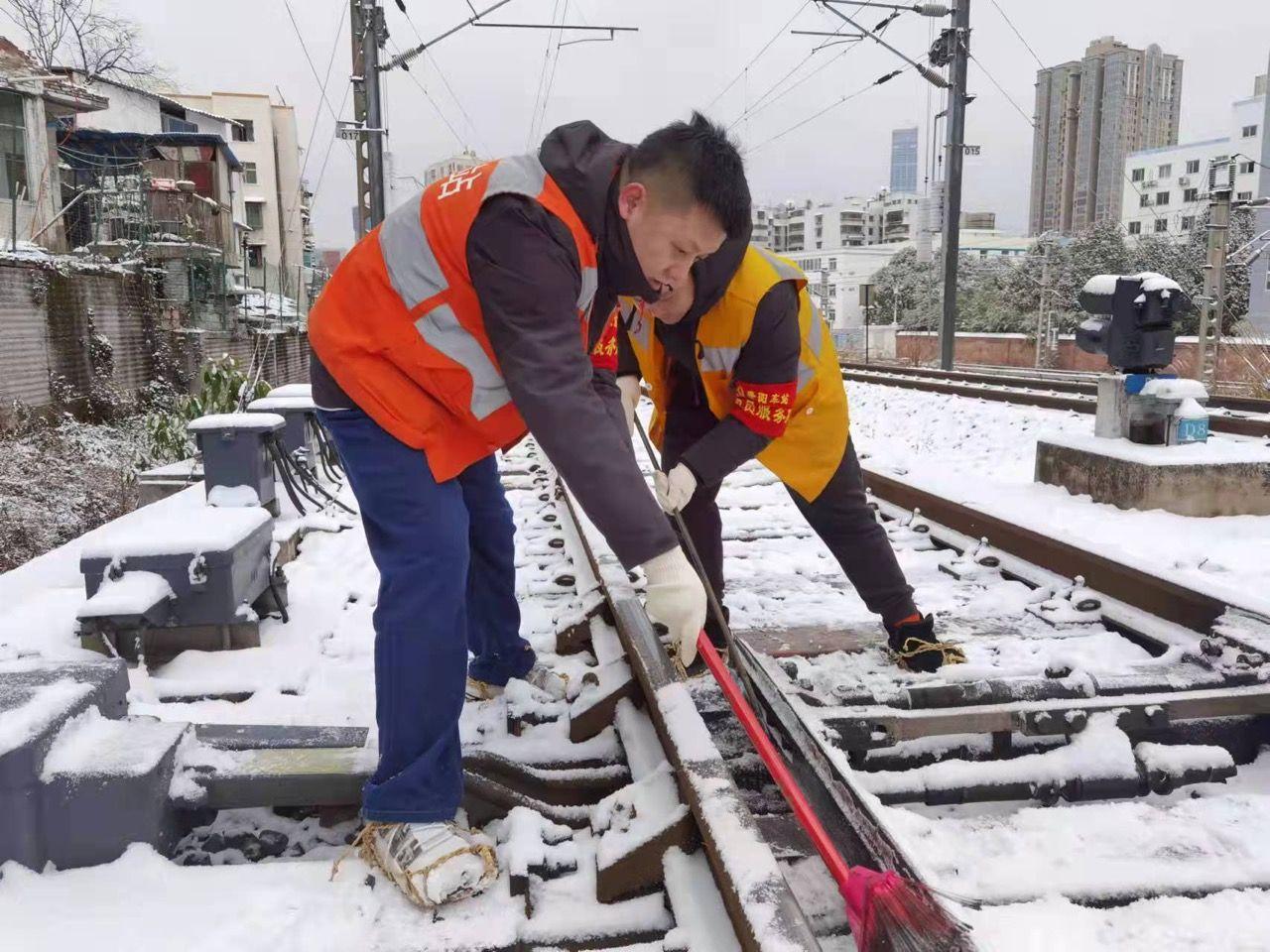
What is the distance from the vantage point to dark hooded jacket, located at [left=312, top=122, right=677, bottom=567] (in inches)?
68.0

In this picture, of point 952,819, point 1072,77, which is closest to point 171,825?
point 952,819

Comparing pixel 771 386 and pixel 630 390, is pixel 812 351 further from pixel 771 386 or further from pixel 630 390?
pixel 630 390

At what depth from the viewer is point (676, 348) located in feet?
9.41

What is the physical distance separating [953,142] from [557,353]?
52.5 feet

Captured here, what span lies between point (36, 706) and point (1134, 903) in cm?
210

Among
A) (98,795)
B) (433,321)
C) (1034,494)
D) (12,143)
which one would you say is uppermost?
(12,143)

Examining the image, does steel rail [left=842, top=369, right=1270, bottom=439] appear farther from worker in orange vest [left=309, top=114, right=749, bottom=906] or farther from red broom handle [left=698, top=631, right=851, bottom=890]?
worker in orange vest [left=309, top=114, right=749, bottom=906]

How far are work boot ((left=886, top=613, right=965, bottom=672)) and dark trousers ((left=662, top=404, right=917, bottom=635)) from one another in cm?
4

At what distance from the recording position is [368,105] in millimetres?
15047

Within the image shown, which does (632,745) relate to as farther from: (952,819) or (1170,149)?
(1170,149)

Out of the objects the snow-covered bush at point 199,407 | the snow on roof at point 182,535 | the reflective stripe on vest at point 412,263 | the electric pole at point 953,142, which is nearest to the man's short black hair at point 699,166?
the reflective stripe on vest at point 412,263

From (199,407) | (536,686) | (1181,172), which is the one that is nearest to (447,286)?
(536,686)

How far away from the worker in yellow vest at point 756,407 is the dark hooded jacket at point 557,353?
0.70m

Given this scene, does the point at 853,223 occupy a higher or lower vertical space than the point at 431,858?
higher
